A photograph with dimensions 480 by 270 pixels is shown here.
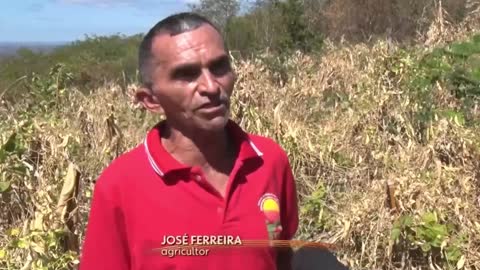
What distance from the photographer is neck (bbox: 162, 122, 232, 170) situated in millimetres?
1645

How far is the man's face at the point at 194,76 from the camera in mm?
1578

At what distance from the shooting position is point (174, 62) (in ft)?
5.21

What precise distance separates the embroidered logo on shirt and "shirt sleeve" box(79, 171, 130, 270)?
0.26 metres

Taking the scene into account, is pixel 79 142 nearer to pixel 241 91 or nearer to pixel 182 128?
pixel 241 91

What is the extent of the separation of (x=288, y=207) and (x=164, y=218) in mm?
298

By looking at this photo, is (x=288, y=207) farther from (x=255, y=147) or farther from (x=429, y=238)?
(x=429, y=238)

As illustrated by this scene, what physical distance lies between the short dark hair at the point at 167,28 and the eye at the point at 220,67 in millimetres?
75

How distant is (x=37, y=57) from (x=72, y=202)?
56.9 ft

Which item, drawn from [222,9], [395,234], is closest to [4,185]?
[395,234]

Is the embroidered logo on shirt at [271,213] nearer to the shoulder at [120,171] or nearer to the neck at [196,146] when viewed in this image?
the neck at [196,146]

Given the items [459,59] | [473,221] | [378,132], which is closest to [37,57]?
[459,59]

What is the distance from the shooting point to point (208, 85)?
5.14 feet

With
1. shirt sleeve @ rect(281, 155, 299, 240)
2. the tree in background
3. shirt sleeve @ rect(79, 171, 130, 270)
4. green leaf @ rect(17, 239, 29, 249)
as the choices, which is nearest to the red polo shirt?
shirt sleeve @ rect(79, 171, 130, 270)

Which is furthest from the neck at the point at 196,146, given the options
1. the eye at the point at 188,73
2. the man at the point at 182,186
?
the eye at the point at 188,73
